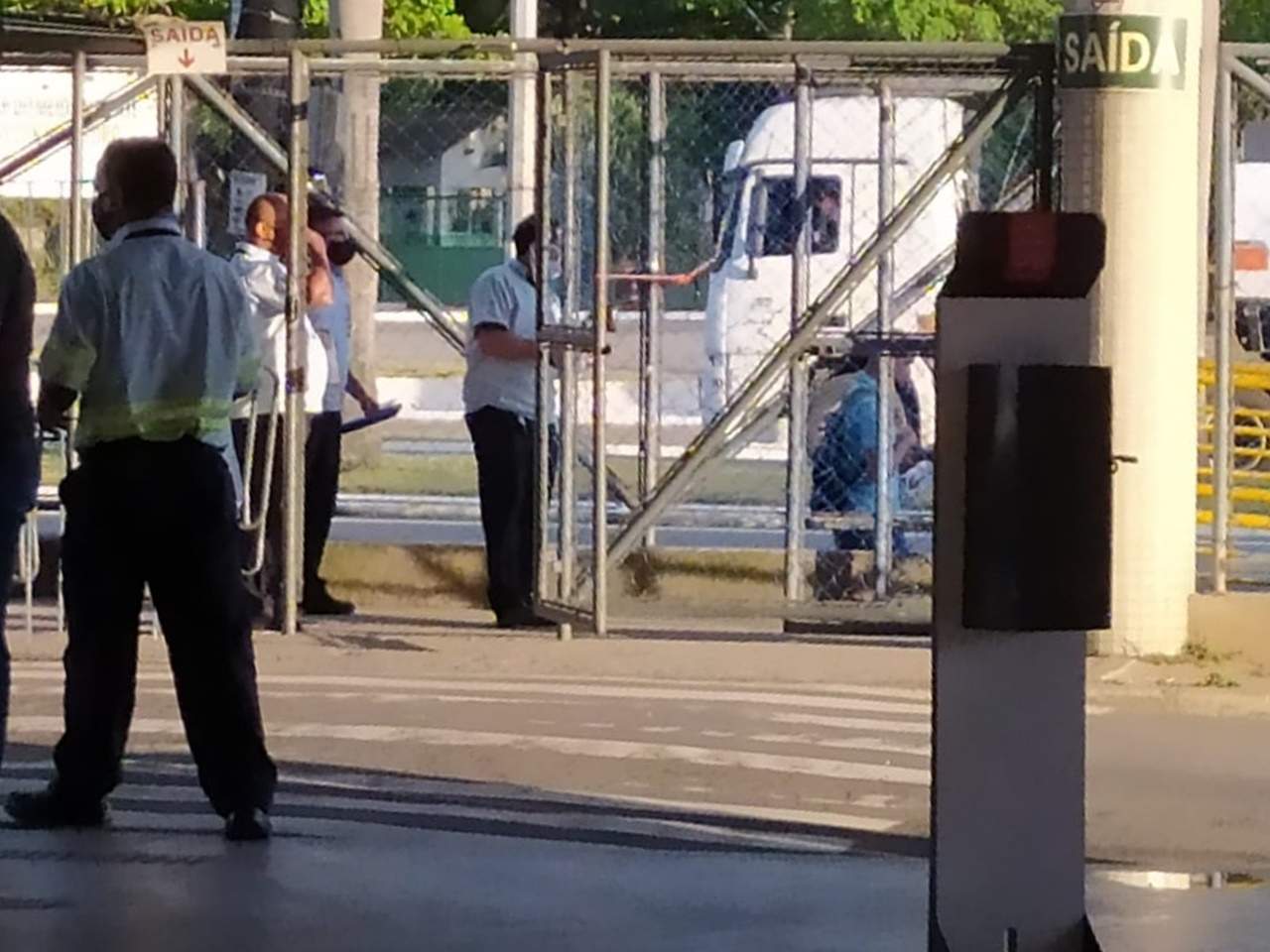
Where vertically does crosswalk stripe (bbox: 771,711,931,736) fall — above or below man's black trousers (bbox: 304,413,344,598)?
below

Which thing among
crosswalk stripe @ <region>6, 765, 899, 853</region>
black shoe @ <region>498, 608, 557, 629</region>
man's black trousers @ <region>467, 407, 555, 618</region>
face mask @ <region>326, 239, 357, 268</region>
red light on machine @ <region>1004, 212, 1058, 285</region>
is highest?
face mask @ <region>326, 239, 357, 268</region>

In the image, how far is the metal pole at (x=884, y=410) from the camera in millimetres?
12195

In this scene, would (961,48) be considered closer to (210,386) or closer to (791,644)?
(791,644)

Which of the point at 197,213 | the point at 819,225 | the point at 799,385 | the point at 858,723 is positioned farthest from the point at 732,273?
the point at 858,723

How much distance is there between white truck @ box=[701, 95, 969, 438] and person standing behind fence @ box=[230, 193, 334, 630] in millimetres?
2419

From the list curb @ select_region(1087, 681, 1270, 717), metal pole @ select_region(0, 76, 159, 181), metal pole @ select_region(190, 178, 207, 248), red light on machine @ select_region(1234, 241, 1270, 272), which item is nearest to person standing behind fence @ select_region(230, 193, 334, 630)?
metal pole @ select_region(190, 178, 207, 248)

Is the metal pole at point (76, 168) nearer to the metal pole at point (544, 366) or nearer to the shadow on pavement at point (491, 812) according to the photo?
the metal pole at point (544, 366)

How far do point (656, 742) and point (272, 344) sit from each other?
3270 mm

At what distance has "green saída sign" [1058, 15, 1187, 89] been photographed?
11.1 metres

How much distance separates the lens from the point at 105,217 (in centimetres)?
770

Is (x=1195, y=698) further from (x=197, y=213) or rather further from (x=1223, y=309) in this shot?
(x=197, y=213)

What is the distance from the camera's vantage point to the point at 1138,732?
33.1 feet

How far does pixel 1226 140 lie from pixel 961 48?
1.25 metres

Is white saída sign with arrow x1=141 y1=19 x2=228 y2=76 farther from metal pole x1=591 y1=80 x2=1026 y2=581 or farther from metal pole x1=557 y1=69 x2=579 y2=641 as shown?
metal pole x1=591 y1=80 x2=1026 y2=581
